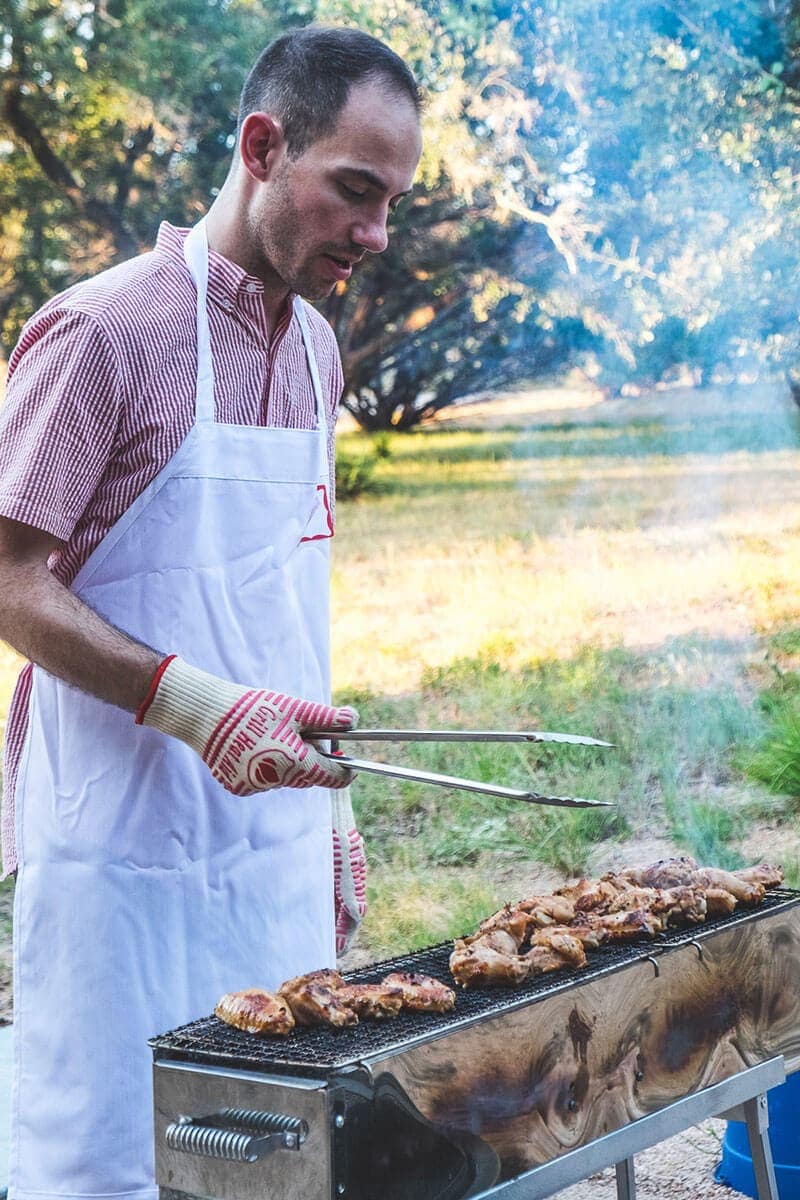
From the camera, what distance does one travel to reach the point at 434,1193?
5.53ft

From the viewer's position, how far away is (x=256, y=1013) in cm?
177

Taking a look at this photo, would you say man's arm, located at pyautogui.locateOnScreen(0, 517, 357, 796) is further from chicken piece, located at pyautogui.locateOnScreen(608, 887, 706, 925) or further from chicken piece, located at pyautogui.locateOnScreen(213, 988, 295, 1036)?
chicken piece, located at pyautogui.locateOnScreen(608, 887, 706, 925)

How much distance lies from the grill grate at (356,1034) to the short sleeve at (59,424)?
691 millimetres

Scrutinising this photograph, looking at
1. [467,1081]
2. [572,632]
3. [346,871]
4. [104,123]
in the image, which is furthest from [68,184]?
[467,1081]

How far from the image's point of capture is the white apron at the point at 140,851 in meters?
2.05

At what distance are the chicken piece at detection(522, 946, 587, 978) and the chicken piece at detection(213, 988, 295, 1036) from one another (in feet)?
1.24

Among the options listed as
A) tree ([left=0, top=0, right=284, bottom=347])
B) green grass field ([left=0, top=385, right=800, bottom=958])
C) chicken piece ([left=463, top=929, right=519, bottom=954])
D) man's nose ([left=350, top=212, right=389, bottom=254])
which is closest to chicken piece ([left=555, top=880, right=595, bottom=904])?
chicken piece ([left=463, top=929, right=519, bottom=954])

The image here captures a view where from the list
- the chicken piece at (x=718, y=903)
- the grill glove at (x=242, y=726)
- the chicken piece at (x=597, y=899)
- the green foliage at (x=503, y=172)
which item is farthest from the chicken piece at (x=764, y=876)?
the green foliage at (x=503, y=172)

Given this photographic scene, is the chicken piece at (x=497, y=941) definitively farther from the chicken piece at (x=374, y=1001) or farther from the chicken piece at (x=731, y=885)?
the chicken piece at (x=731, y=885)

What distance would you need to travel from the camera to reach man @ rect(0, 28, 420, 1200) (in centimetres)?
196

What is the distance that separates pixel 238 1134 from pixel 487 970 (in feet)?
1.58

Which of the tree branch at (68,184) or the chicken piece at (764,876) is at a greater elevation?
the tree branch at (68,184)

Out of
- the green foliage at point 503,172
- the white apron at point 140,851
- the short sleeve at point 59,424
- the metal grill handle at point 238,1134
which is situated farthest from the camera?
the green foliage at point 503,172

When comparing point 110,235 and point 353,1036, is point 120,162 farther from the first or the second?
point 353,1036
